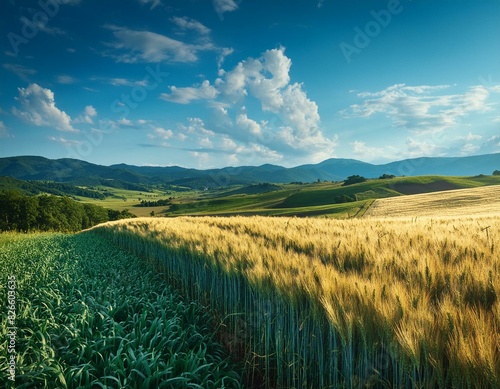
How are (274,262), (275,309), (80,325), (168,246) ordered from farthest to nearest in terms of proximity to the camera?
(168,246)
(80,325)
(274,262)
(275,309)

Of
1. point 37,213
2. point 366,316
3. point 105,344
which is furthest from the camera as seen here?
point 37,213

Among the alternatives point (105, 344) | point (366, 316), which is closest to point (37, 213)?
point (105, 344)

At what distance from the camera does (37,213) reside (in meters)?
57.0

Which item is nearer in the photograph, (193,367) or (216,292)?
(193,367)

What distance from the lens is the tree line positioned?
5319 cm

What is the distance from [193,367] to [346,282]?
185 cm

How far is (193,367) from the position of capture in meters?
3.08

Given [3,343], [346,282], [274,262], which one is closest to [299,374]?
[346,282]

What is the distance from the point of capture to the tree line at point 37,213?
5319cm

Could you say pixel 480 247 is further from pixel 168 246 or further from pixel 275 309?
pixel 168 246

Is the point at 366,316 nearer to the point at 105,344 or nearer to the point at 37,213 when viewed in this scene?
the point at 105,344

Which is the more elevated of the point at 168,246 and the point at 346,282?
the point at 346,282

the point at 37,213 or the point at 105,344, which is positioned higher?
the point at 105,344

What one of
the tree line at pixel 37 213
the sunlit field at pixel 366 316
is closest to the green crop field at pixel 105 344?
the sunlit field at pixel 366 316
